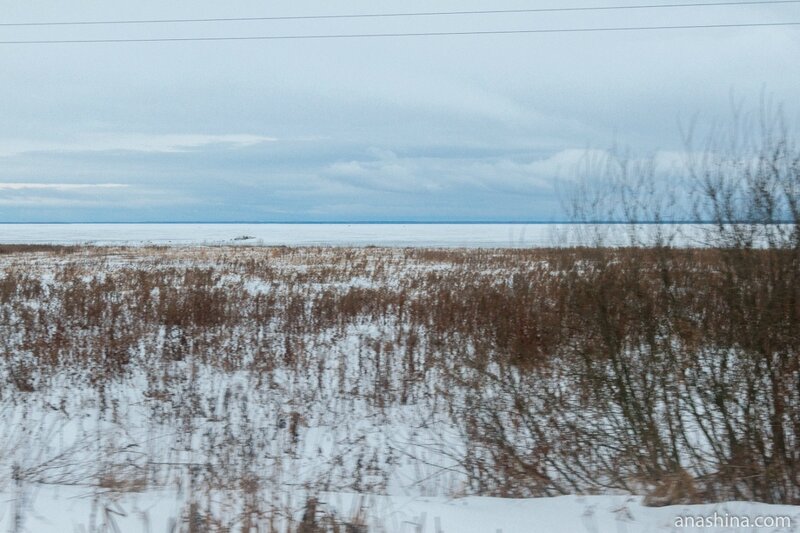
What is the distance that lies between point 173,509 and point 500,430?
2.87 m

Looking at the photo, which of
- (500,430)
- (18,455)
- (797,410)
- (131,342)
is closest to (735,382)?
(797,410)

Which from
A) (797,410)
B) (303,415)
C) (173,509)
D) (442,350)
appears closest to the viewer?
(173,509)

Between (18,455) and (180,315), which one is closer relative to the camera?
(18,455)

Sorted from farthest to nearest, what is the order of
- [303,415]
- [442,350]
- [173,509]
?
[442,350], [303,415], [173,509]

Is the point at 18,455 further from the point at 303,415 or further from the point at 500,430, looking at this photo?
the point at 500,430

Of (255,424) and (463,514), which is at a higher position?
(463,514)

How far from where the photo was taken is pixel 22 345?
9.27m

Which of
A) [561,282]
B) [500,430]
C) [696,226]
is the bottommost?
[500,430]

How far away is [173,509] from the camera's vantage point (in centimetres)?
411

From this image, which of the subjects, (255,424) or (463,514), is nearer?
(463,514)

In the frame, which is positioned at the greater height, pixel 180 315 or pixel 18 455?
pixel 180 315

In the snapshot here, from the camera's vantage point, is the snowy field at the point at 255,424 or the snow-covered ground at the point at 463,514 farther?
the snowy field at the point at 255,424

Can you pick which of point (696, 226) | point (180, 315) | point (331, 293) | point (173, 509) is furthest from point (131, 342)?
point (696, 226)

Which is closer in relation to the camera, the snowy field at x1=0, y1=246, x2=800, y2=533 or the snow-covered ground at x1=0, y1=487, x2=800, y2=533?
the snow-covered ground at x1=0, y1=487, x2=800, y2=533
